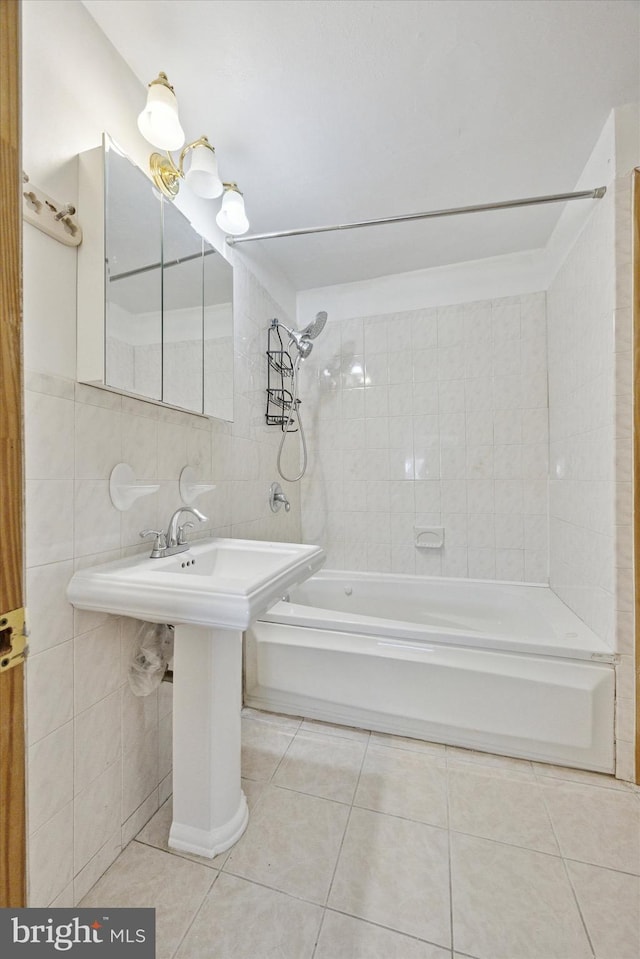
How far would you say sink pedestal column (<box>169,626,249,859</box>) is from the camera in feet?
3.55

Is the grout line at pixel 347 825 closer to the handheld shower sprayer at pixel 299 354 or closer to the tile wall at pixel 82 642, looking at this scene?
the tile wall at pixel 82 642

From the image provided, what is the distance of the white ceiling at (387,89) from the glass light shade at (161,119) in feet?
0.65

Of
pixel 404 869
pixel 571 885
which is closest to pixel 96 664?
pixel 404 869

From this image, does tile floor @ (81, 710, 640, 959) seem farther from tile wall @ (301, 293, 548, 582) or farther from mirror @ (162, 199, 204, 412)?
mirror @ (162, 199, 204, 412)

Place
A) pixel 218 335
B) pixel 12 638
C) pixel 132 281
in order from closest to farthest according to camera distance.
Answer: pixel 12 638
pixel 132 281
pixel 218 335

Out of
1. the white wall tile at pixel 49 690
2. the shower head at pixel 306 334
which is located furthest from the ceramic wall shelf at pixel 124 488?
the shower head at pixel 306 334

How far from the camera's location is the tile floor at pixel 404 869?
899 mm

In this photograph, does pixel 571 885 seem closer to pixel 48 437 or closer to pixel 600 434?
pixel 600 434

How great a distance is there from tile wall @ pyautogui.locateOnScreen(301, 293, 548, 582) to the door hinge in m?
2.21

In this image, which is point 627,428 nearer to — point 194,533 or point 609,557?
point 609,557

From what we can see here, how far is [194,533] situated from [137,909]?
1.00 meters

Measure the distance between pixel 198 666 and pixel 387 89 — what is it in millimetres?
1885

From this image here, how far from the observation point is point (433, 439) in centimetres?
243

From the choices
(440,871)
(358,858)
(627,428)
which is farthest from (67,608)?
(627,428)
